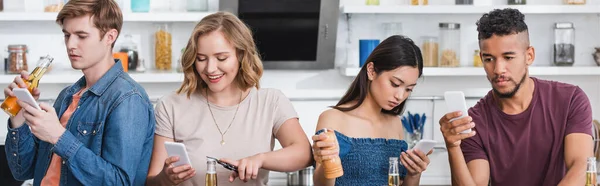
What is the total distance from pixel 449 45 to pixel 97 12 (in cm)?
253

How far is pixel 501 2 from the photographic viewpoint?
4719mm

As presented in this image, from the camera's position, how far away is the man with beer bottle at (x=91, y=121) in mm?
2367

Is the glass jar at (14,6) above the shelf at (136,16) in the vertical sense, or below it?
above

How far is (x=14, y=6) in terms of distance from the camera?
4496 millimetres

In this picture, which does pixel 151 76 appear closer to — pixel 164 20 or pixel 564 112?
pixel 164 20

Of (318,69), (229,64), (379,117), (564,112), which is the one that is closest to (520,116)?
(564,112)

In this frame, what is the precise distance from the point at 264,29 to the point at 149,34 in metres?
0.60

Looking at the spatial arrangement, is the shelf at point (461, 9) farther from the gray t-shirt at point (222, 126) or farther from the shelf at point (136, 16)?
the gray t-shirt at point (222, 126)

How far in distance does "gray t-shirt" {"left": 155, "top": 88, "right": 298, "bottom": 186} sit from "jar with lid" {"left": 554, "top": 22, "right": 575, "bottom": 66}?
2.41 meters

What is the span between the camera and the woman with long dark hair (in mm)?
2756

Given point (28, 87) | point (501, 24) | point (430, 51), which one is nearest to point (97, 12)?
point (28, 87)

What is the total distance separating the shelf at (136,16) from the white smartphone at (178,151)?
2063mm

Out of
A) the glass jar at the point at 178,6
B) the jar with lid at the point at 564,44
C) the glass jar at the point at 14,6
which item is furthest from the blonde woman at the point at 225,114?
the jar with lid at the point at 564,44

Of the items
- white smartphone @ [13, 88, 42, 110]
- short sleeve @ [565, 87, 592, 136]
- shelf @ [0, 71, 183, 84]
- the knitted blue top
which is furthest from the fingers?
shelf @ [0, 71, 183, 84]
